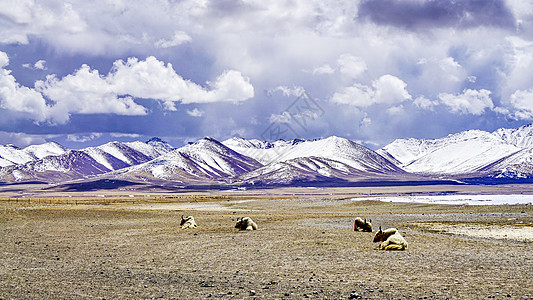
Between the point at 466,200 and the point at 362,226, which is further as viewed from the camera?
the point at 466,200

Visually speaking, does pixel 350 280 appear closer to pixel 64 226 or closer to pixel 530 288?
pixel 530 288

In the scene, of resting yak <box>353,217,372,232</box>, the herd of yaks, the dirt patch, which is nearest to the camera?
the herd of yaks

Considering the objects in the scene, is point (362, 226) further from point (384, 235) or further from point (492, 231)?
point (492, 231)

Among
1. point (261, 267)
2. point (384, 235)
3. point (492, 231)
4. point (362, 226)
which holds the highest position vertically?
point (384, 235)

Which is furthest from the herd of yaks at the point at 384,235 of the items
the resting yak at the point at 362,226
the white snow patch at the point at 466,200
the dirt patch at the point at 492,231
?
the white snow patch at the point at 466,200

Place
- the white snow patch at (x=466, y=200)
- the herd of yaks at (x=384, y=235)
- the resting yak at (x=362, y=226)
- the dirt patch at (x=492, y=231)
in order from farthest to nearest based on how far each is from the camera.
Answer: the white snow patch at (x=466, y=200) < the resting yak at (x=362, y=226) < the dirt patch at (x=492, y=231) < the herd of yaks at (x=384, y=235)

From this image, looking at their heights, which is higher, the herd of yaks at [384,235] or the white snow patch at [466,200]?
the herd of yaks at [384,235]

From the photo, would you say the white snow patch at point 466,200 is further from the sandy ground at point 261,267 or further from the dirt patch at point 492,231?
the sandy ground at point 261,267

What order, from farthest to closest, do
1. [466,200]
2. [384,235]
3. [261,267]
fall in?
1. [466,200]
2. [384,235]
3. [261,267]

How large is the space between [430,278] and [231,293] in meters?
7.58

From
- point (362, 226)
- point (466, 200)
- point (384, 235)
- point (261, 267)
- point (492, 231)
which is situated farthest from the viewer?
point (466, 200)

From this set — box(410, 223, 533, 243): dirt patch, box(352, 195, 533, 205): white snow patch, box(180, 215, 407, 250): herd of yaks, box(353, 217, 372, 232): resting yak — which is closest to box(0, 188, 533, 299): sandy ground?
box(410, 223, 533, 243): dirt patch

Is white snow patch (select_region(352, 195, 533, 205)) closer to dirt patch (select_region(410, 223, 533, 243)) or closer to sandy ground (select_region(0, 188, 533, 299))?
dirt patch (select_region(410, 223, 533, 243))

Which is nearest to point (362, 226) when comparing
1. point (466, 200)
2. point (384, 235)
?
point (384, 235)
